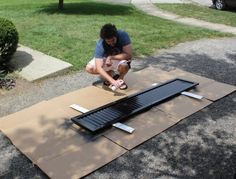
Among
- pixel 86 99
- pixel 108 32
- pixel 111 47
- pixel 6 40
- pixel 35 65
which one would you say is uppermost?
pixel 108 32

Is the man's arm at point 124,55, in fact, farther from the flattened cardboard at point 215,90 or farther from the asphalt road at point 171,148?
the flattened cardboard at point 215,90

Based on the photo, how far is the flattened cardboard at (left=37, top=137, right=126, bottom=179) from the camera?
3438 mm

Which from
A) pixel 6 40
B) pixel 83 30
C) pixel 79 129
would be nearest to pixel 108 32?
pixel 79 129

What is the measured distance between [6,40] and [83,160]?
3.30 m

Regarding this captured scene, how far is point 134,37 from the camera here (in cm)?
840

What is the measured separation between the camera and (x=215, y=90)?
529cm

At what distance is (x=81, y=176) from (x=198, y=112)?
1.94 m

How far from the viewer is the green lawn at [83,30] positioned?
7500 mm

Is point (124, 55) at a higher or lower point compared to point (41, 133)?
higher

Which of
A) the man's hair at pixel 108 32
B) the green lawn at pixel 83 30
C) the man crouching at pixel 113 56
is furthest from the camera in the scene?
the green lawn at pixel 83 30

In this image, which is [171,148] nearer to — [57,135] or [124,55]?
[57,135]

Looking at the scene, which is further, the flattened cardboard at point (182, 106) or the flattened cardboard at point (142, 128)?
the flattened cardboard at point (182, 106)

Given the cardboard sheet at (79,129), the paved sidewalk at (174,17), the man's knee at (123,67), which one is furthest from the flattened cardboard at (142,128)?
the paved sidewalk at (174,17)

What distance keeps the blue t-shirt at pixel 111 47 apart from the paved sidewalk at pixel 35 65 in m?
1.38
